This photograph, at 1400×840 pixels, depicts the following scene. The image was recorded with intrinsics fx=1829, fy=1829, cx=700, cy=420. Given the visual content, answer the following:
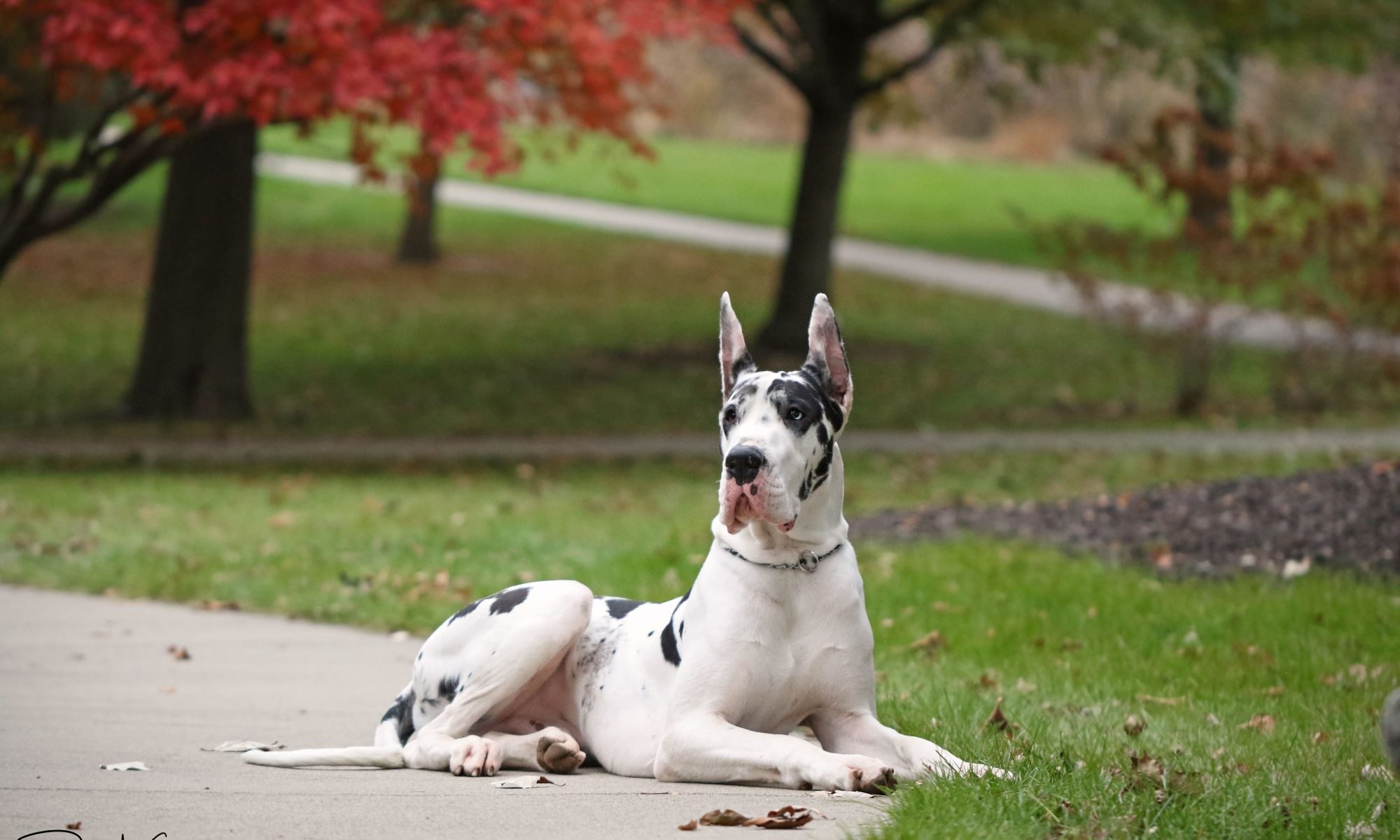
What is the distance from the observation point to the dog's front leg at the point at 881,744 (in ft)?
18.0

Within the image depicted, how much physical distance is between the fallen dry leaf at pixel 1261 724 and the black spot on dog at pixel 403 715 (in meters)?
3.10

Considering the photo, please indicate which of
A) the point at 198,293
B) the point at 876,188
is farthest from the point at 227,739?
the point at 876,188

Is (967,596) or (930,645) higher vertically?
(967,596)

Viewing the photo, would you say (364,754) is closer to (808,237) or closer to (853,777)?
(853,777)

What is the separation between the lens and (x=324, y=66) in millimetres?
13227


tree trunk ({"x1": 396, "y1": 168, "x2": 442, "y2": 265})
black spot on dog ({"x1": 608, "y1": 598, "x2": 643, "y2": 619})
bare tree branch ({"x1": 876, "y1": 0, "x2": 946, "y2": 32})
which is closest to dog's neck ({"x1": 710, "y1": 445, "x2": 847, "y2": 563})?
black spot on dog ({"x1": 608, "y1": 598, "x2": 643, "y2": 619})

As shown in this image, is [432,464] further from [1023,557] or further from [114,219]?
[114,219]

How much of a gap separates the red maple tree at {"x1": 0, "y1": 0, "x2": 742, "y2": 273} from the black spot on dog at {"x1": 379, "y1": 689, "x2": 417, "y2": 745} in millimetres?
7625

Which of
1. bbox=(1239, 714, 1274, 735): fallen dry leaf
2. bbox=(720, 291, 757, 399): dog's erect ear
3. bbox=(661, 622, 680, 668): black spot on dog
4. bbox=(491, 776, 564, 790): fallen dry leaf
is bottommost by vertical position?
bbox=(491, 776, 564, 790): fallen dry leaf

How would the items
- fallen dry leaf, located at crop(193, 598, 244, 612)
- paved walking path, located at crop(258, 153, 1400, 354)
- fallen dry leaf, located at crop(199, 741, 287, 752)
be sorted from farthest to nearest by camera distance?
paved walking path, located at crop(258, 153, 1400, 354)
fallen dry leaf, located at crop(193, 598, 244, 612)
fallen dry leaf, located at crop(199, 741, 287, 752)

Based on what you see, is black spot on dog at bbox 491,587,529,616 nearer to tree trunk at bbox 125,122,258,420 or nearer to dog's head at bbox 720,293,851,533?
dog's head at bbox 720,293,851,533

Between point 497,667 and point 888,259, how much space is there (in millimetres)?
28431

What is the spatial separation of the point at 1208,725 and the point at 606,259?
26.2m

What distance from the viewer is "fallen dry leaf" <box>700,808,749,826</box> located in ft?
16.4
